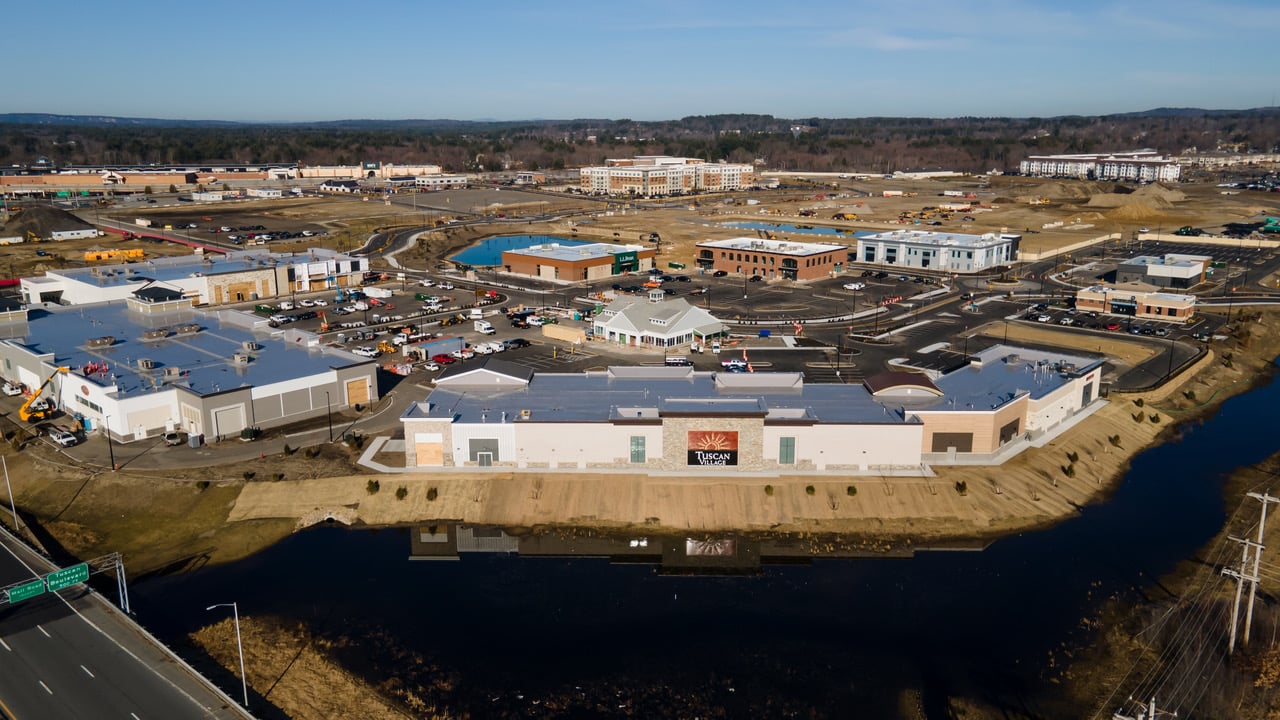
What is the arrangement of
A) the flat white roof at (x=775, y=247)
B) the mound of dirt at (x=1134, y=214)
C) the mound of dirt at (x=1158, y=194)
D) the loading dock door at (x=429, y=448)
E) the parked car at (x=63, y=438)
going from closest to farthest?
the loading dock door at (x=429, y=448) → the parked car at (x=63, y=438) → the flat white roof at (x=775, y=247) → the mound of dirt at (x=1134, y=214) → the mound of dirt at (x=1158, y=194)

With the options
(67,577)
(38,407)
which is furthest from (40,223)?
(67,577)

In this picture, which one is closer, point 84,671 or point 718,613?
point 84,671

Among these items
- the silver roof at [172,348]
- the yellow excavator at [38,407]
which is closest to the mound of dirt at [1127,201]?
the silver roof at [172,348]

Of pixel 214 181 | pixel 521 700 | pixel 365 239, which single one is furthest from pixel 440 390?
pixel 214 181

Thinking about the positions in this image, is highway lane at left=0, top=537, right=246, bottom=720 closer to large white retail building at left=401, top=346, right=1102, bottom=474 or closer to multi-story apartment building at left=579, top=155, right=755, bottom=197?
large white retail building at left=401, top=346, right=1102, bottom=474

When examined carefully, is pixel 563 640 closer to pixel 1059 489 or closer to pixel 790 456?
pixel 790 456

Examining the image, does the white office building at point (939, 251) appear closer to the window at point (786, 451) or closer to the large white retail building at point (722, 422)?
the large white retail building at point (722, 422)

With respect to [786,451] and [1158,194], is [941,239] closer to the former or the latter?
[786,451]
